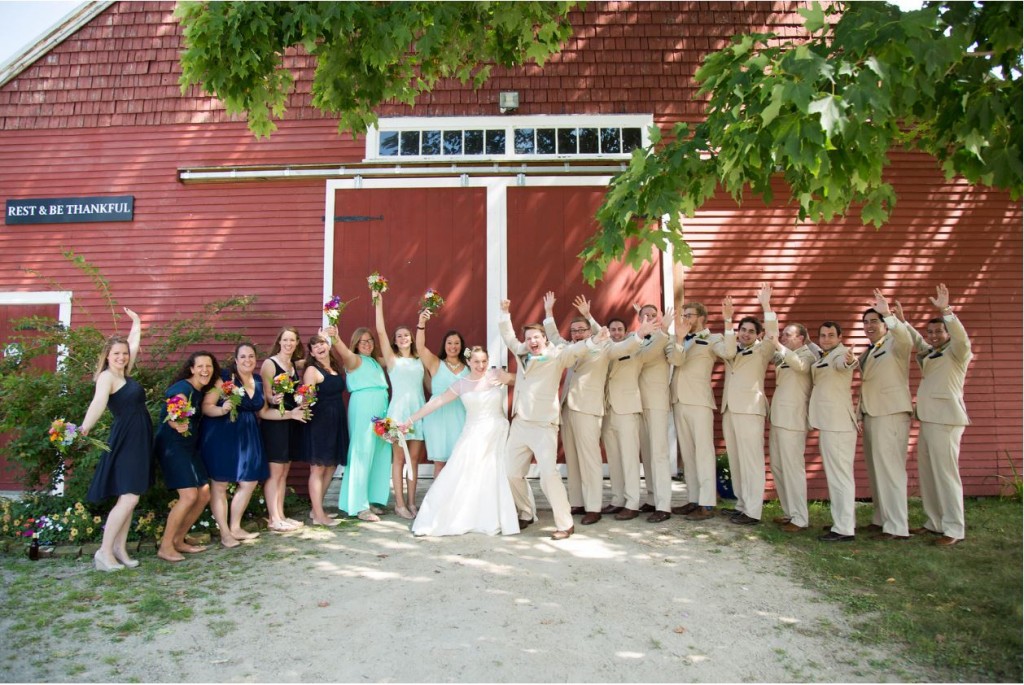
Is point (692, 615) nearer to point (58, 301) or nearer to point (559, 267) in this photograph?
point (559, 267)

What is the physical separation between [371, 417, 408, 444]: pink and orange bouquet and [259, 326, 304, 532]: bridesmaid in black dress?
79cm

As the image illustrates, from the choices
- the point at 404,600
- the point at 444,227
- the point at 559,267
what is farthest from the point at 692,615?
the point at 444,227

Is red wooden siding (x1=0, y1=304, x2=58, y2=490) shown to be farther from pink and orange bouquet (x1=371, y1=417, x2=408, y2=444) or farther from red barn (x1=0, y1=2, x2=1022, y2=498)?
pink and orange bouquet (x1=371, y1=417, x2=408, y2=444)

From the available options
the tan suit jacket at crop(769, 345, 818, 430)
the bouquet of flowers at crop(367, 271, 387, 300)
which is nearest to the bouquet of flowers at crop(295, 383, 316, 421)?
the bouquet of flowers at crop(367, 271, 387, 300)

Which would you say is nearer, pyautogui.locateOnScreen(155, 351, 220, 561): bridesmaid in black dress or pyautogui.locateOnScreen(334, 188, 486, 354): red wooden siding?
pyautogui.locateOnScreen(155, 351, 220, 561): bridesmaid in black dress

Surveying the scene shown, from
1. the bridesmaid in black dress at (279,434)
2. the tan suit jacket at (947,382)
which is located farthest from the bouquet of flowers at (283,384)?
the tan suit jacket at (947,382)

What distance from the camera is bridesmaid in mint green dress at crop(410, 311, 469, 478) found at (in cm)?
668

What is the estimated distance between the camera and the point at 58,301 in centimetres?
812

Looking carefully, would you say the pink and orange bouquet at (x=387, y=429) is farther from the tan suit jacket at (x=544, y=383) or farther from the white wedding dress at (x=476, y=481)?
the tan suit jacket at (x=544, y=383)

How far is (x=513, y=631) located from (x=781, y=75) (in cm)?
368

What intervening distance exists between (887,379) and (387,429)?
4.50m

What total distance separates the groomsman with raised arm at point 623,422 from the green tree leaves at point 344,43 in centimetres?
288

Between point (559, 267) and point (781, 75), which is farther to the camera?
point (559, 267)

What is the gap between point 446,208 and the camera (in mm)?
7965
